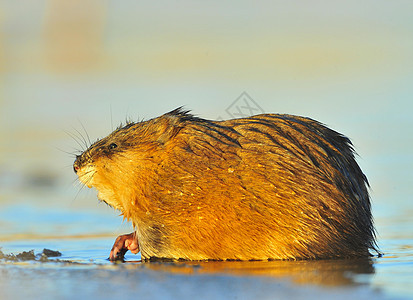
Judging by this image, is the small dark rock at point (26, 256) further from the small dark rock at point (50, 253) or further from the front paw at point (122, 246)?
the front paw at point (122, 246)

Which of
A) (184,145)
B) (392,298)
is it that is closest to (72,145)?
(184,145)

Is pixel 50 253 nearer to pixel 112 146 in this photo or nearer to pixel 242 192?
pixel 112 146

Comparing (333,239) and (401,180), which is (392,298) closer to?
(333,239)

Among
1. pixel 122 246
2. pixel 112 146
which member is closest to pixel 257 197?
pixel 122 246

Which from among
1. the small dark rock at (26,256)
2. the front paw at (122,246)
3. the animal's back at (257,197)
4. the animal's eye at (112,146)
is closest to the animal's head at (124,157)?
the animal's eye at (112,146)

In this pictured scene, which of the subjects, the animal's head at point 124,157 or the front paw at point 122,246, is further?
the animal's head at point 124,157

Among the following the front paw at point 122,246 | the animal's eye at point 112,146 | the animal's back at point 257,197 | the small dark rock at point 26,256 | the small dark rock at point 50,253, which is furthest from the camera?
the animal's eye at point 112,146

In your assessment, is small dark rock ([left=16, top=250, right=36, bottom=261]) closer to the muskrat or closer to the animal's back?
the muskrat

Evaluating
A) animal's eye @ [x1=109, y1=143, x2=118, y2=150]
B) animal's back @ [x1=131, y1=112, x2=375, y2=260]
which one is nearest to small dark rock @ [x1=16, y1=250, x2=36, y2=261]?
animal's back @ [x1=131, y1=112, x2=375, y2=260]
